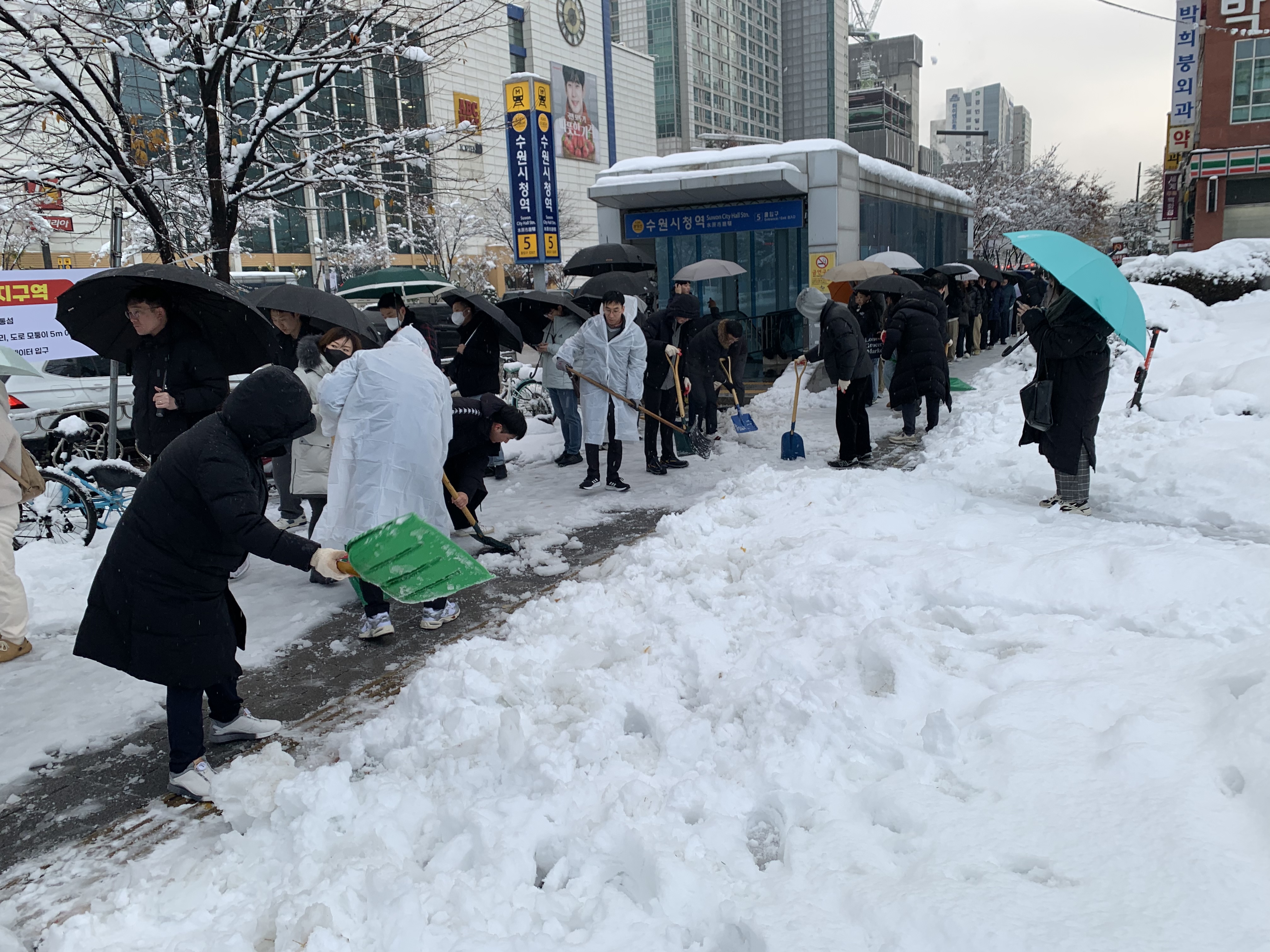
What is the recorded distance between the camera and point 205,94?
25.1 feet

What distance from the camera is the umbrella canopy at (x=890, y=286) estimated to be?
35.5 feet

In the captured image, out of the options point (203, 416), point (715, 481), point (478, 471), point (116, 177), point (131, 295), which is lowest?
point (715, 481)

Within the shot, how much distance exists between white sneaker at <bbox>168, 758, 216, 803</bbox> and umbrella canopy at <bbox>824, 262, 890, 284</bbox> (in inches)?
472

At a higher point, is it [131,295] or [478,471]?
[131,295]

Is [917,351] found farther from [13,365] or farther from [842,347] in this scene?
[13,365]

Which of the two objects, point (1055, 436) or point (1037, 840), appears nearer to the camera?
point (1037, 840)

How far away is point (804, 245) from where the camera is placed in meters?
16.6

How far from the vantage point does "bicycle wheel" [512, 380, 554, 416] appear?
13.1 metres

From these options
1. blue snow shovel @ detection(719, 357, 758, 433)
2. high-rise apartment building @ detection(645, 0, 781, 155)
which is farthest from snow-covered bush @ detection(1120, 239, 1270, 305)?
high-rise apartment building @ detection(645, 0, 781, 155)

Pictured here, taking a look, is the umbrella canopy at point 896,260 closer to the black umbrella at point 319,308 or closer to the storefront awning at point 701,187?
the storefront awning at point 701,187

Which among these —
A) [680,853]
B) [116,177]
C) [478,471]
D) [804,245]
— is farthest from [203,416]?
[804,245]

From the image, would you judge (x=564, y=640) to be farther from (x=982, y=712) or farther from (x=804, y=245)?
(x=804, y=245)

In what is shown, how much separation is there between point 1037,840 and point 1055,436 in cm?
427

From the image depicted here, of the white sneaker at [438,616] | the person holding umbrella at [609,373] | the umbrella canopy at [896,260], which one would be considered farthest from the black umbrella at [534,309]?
the umbrella canopy at [896,260]
